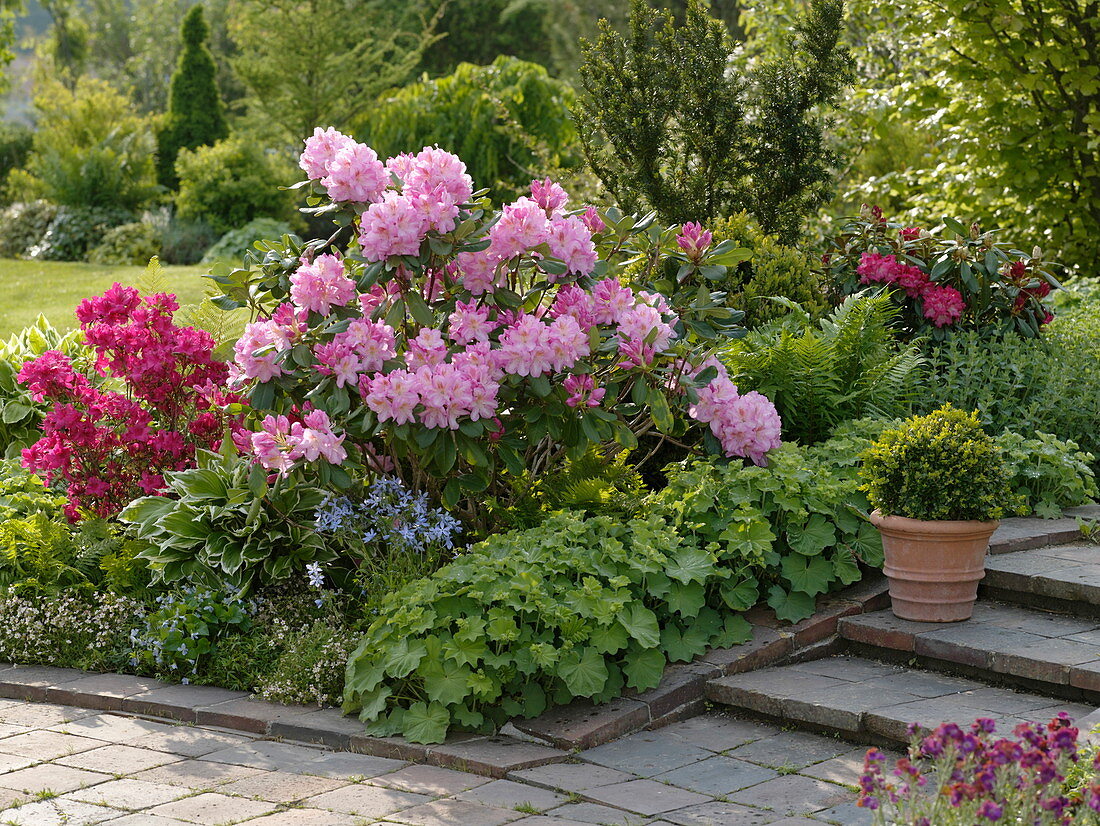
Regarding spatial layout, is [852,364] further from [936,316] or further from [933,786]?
[933,786]

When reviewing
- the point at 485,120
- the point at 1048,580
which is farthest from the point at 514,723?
the point at 485,120

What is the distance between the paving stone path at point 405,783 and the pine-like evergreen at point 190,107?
18042mm

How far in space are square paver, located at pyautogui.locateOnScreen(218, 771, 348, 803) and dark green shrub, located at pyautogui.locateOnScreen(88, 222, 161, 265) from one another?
1340cm

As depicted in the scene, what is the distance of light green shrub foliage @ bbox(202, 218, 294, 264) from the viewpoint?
15211 mm

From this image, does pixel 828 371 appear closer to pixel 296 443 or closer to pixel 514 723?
pixel 514 723

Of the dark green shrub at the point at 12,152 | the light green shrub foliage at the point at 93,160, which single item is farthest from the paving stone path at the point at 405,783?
the dark green shrub at the point at 12,152

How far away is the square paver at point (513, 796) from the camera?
3.37 metres

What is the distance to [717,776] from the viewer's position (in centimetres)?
356

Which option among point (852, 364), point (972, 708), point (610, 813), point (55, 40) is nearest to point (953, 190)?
point (852, 364)

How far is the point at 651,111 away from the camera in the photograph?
24.4ft

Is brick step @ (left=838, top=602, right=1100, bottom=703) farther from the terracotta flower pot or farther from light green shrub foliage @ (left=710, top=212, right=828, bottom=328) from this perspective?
light green shrub foliage @ (left=710, top=212, right=828, bottom=328)

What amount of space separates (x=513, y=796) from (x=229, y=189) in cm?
1502

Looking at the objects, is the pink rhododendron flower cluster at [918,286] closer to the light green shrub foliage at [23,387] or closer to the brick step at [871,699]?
the brick step at [871,699]

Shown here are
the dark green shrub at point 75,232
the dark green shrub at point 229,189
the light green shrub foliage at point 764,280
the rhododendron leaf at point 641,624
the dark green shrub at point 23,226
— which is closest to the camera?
the rhododendron leaf at point 641,624
